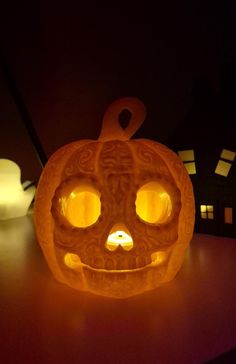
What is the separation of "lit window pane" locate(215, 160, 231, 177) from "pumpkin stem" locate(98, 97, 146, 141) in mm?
364

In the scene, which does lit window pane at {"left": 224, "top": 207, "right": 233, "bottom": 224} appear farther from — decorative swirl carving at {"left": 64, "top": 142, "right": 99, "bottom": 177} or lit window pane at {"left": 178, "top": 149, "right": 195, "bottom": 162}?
decorative swirl carving at {"left": 64, "top": 142, "right": 99, "bottom": 177}

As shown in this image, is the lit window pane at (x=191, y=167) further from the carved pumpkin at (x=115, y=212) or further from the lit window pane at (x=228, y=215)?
the carved pumpkin at (x=115, y=212)

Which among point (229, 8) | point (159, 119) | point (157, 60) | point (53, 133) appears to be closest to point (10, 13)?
point (53, 133)

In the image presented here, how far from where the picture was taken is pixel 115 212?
0.76 metres

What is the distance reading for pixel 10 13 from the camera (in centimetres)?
165

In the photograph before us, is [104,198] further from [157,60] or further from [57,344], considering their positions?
[157,60]

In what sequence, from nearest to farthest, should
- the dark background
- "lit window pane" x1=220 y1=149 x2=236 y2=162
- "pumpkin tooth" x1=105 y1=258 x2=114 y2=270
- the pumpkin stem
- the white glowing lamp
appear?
"pumpkin tooth" x1=105 y1=258 x2=114 y2=270 < the pumpkin stem < "lit window pane" x1=220 y1=149 x2=236 y2=162 < the white glowing lamp < the dark background

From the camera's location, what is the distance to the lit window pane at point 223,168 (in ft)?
3.68

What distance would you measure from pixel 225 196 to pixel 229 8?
106 cm

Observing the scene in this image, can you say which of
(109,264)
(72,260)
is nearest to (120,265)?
(109,264)

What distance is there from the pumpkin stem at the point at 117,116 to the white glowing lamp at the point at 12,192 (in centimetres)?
68

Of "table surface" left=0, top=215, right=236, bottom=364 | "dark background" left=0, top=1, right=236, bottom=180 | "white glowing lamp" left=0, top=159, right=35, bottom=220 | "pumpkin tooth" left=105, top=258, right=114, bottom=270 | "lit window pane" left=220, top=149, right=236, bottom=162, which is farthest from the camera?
"dark background" left=0, top=1, right=236, bottom=180

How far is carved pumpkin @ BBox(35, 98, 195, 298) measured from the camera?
2.50 feet

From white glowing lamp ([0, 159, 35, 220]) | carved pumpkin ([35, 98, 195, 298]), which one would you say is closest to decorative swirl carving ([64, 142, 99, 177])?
carved pumpkin ([35, 98, 195, 298])
